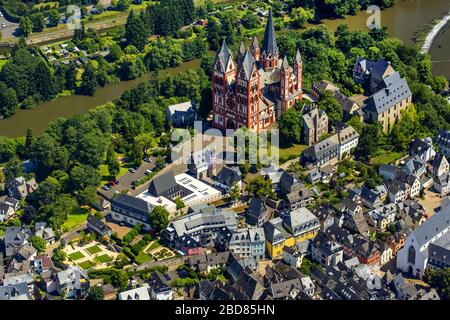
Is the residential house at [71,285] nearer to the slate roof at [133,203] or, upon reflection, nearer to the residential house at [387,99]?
the slate roof at [133,203]

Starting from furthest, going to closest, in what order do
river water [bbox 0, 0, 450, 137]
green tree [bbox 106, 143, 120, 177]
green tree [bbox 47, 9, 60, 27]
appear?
1. green tree [bbox 47, 9, 60, 27]
2. river water [bbox 0, 0, 450, 137]
3. green tree [bbox 106, 143, 120, 177]

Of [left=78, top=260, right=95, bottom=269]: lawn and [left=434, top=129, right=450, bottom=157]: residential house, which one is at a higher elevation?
[left=434, top=129, right=450, bottom=157]: residential house

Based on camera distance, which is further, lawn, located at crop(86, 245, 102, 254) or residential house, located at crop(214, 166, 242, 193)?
residential house, located at crop(214, 166, 242, 193)

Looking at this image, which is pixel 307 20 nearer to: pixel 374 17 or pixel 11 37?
pixel 374 17

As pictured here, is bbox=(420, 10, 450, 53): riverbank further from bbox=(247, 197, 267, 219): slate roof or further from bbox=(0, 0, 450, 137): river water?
bbox=(247, 197, 267, 219): slate roof

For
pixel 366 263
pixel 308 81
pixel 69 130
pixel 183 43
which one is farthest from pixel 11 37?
pixel 366 263

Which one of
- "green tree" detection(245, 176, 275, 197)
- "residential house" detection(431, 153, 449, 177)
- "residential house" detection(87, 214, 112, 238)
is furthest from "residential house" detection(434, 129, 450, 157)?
"residential house" detection(87, 214, 112, 238)
